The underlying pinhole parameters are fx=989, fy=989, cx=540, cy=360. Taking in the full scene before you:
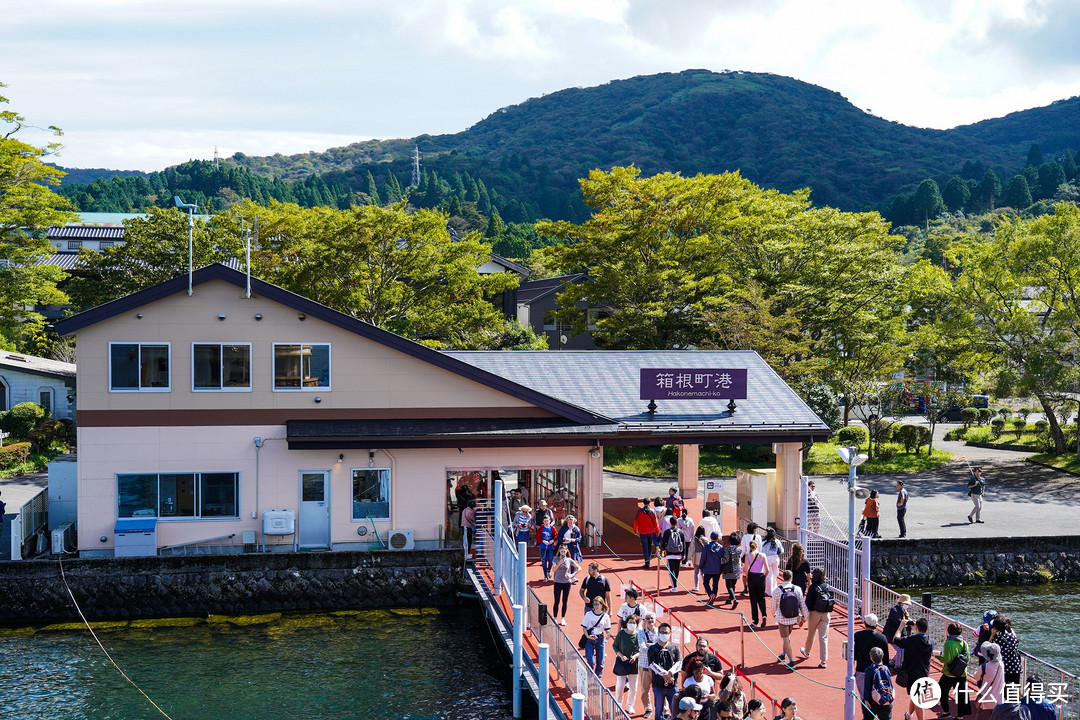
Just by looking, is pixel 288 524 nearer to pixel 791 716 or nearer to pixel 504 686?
pixel 504 686

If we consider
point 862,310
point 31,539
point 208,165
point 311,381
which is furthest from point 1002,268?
point 208,165

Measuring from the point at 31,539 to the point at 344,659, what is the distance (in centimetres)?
964

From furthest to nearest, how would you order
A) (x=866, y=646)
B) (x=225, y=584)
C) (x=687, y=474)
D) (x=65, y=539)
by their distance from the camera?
(x=687, y=474)
(x=65, y=539)
(x=225, y=584)
(x=866, y=646)

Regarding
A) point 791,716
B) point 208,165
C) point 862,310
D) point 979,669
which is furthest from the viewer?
point 208,165

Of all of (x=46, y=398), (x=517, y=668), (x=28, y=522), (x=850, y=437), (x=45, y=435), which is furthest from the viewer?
(x=850, y=437)

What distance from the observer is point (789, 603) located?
1673cm

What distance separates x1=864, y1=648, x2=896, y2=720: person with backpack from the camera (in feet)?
44.8

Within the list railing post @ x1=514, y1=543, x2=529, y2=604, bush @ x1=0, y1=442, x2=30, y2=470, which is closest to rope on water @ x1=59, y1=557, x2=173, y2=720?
railing post @ x1=514, y1=543, x2=529, y2=604

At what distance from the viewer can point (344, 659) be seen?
2092 centimetres

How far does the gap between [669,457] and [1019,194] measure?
487ft

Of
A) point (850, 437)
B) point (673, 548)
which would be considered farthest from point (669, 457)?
point (673, 548)

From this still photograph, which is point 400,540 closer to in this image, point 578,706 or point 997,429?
point 578,706

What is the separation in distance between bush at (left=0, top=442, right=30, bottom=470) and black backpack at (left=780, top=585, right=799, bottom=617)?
31.6m

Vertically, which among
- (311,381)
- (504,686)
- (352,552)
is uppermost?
(311,381)
